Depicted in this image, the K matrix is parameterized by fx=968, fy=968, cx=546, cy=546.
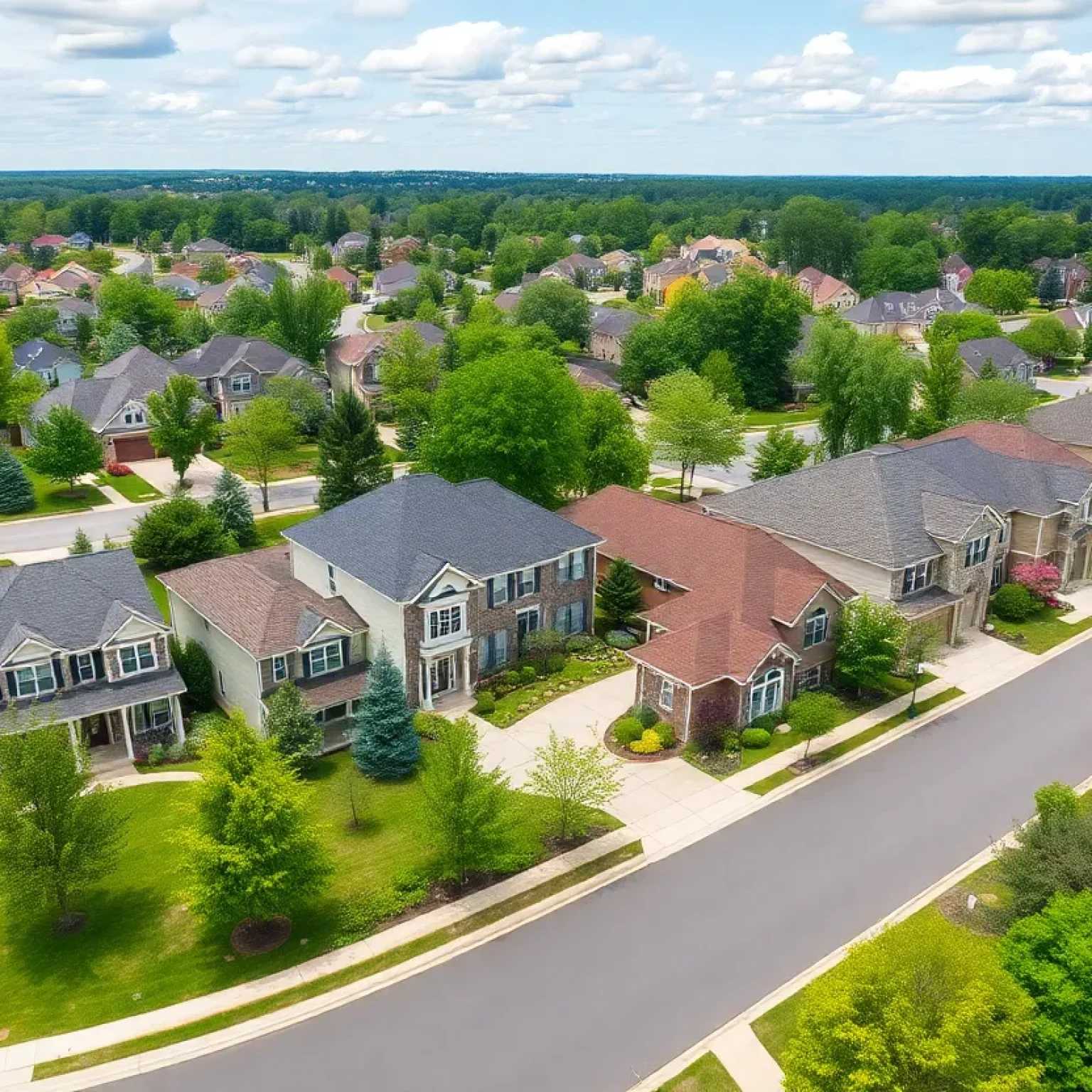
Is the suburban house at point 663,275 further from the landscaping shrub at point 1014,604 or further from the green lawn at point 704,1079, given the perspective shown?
the green lawn at point 704,1079

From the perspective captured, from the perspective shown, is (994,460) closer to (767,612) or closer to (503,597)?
(767,612)

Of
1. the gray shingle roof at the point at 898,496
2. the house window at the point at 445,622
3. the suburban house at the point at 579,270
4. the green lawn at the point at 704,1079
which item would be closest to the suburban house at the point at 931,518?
the gray shingle roof at the point at 898,496

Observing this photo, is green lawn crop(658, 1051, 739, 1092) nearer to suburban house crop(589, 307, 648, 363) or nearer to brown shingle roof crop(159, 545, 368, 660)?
brown shingle roof crop(159, 545, 368, 660)

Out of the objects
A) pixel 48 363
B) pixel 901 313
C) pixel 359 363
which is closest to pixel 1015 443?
pixel 359 363

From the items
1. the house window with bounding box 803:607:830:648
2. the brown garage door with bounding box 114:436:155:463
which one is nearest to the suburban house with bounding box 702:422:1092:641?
the house window with bounding box 803:607:830:648

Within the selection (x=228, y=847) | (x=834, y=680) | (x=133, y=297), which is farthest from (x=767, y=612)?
(x=133, y=297)
